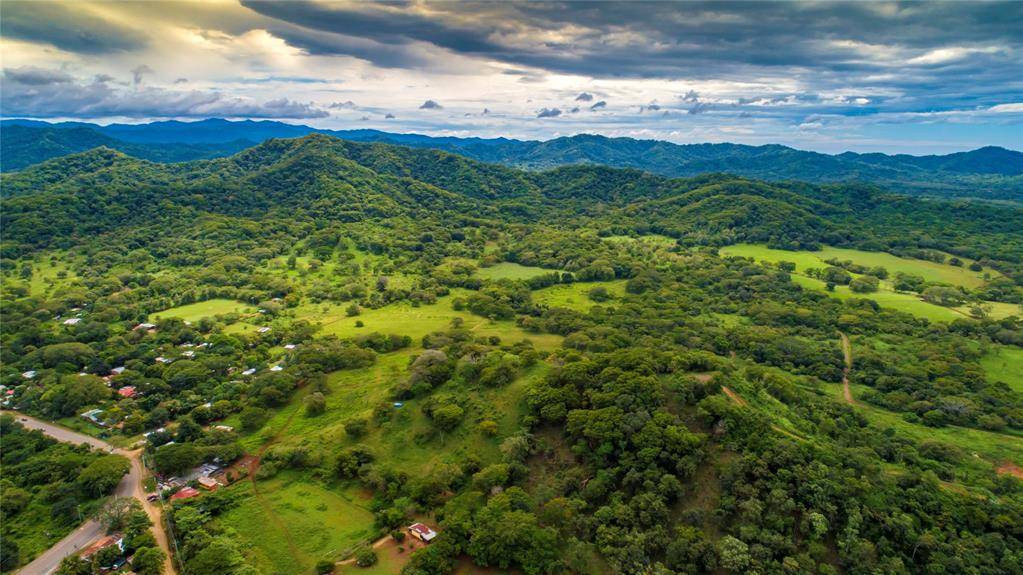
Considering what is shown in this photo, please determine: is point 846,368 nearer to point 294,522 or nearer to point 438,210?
point 294,522

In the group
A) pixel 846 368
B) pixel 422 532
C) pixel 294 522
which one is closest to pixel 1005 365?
pixel 846 368

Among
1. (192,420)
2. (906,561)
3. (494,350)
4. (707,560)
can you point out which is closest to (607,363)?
(494,350)

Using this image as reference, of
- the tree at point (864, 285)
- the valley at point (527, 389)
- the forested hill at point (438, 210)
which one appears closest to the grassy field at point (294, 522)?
the valley at point (527, 389)

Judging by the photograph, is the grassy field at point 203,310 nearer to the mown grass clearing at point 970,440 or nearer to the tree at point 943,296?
the mown grass clearing at point 970,440

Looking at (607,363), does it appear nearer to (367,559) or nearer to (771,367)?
(367,559)

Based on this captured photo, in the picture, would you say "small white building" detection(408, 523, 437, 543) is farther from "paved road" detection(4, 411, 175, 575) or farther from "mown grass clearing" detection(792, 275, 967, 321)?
"mown grass clearing" detection(792, 275, 967, 321)

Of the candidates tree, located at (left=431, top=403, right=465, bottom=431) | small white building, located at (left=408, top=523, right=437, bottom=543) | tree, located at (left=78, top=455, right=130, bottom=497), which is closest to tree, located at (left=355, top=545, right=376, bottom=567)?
small white building, located at (left=408, top=523, right=437, bottom=543)
